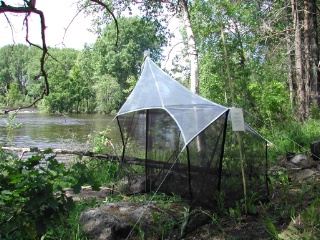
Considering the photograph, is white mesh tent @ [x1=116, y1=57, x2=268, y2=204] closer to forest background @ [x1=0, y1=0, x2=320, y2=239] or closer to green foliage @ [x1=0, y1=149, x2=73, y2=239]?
forest background @ [x1=0, y1=0, x2=320, y2=239]

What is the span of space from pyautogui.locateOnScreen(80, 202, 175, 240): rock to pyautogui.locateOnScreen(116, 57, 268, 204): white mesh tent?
594 mm

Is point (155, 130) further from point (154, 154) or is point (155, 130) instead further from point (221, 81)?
point (221, 81)

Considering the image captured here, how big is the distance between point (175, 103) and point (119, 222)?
1.76 m

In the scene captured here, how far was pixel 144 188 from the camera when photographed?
5.78 metres

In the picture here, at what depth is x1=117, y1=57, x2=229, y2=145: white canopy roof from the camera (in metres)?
4.37

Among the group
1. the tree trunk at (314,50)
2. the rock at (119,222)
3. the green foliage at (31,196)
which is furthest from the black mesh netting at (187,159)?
the tree trunk at (314,50)

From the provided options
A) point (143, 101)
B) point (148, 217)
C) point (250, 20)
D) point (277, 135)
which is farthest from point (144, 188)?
point (250, 20)

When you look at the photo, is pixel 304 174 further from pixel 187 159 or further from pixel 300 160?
pixel 187 159

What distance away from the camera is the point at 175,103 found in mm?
4926

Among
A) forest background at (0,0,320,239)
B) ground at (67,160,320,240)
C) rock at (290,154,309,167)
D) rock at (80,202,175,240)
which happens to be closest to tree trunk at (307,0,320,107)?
forest background at (0,0,320,239)

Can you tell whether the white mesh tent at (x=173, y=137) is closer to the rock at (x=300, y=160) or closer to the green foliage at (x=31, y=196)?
the green foliage at (x=31, y=196)

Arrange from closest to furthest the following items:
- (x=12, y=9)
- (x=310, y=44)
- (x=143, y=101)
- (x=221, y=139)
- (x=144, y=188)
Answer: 1. (x=12, y=9)
2. (x=221, y=139)
3. (x=143, y=101)
4. (x=144, y=188)
5. (x=310, y=44)

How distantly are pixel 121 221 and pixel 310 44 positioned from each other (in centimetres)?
1088

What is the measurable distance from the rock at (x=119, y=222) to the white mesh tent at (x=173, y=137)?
23.4 inches
